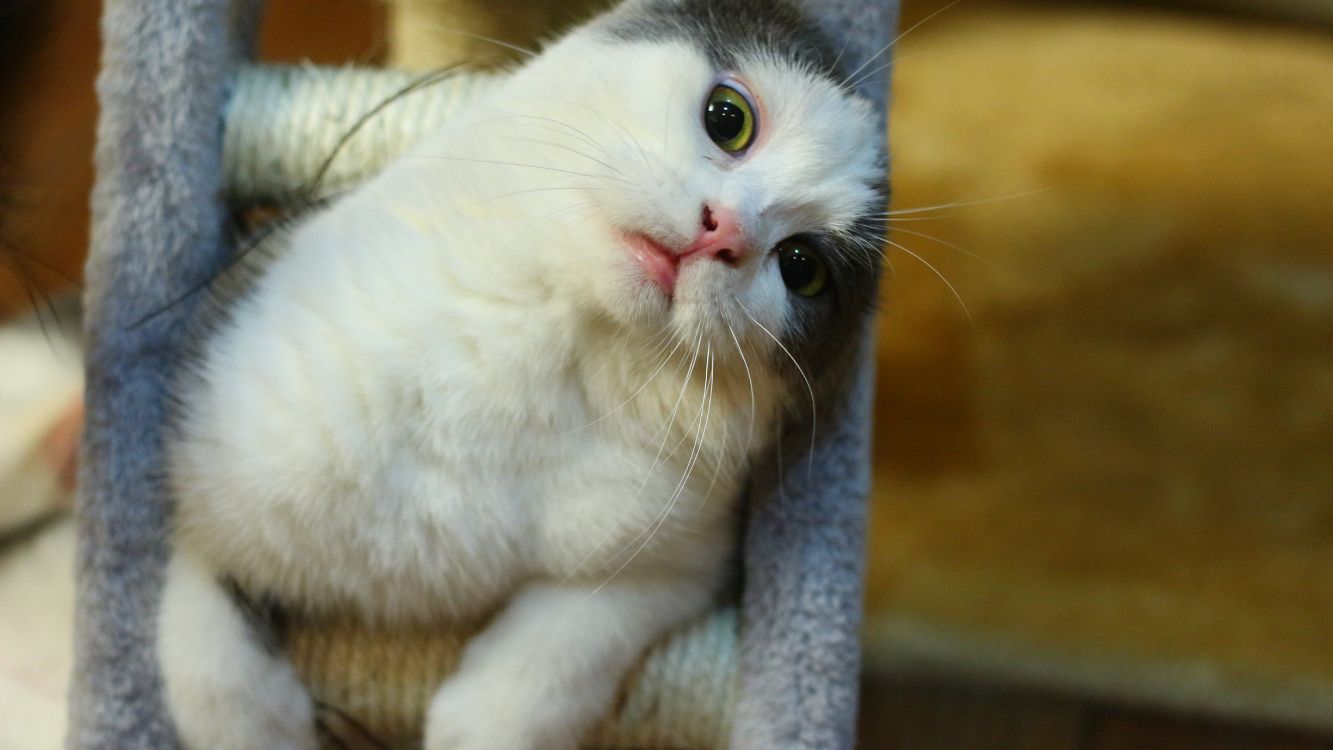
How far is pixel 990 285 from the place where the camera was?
81.4 inches

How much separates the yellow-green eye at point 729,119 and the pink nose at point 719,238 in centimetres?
9

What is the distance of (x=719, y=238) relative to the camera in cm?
73

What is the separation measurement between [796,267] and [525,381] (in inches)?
8.9

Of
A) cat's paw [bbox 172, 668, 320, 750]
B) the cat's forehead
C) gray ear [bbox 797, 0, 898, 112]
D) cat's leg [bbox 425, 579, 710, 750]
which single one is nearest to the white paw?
cat's paw [bbox 172, 668, 320, 750]

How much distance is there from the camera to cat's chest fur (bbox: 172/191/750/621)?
2.62 feet

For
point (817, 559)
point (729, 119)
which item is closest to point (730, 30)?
point (729, 119)

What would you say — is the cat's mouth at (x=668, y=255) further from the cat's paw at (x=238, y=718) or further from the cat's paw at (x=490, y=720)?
the cat's paw at (x=238, y=718)

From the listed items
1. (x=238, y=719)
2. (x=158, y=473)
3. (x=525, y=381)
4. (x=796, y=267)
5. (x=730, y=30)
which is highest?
(x=730, y=30)

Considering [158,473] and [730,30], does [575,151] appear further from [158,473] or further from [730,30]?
[158,473]

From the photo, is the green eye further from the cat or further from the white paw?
the white paw

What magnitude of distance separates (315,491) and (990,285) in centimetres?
158

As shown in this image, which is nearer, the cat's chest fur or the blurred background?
the cat's chest fur

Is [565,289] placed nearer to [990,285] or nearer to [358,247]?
[358,247]

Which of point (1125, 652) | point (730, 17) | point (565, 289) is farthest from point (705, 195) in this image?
point (1125, 652)
